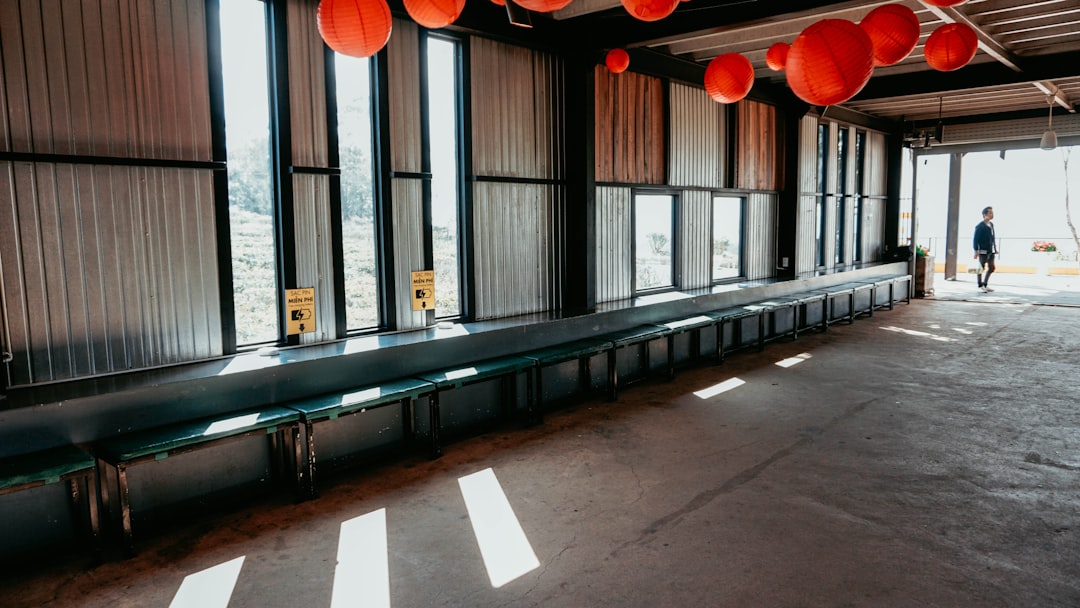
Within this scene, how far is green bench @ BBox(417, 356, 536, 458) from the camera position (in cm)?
520

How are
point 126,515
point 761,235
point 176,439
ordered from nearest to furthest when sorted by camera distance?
1. point 126,515
2. point 176,439
3. point 761,235

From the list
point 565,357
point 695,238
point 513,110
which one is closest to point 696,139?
point 695,238

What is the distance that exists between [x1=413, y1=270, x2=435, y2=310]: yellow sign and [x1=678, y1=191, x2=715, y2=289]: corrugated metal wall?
4.16m

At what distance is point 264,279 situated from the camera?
16.7ft

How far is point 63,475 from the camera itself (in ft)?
11.4

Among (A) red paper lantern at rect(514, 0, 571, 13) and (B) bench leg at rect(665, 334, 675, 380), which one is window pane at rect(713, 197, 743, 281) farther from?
(A) red paper lantern at rect(514, 0, 571, 13)

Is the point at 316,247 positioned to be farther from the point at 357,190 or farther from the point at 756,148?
the point at 756,148

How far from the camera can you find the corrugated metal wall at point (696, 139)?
8734 millimetres

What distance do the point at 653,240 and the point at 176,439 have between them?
625 cm

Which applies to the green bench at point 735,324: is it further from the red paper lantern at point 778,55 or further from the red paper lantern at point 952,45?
the red paper lantern at point 952,45

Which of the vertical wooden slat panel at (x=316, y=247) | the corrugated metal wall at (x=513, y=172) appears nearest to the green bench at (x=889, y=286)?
the corrugated metal wall at (x=513, y=172)

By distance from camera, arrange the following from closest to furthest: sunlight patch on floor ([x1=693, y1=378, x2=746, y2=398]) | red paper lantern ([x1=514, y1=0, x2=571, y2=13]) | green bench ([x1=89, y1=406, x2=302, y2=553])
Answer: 1. red paper lantern ([x1=514, y1=0, x2=571, y2=13])
2. green bench ([x1=89, y1=406, x2=302, y2=553])
3. sunlight patch on floor ([x1=693, y1=378, x2=746, y2=398])

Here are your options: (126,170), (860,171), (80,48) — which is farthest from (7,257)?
(860,171)

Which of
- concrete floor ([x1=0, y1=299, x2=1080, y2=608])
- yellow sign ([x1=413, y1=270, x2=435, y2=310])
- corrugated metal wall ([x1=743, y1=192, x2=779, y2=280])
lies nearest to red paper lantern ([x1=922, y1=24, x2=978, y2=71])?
concrete floor ([x1=0, y1=299, x2=1080, y2=608])
